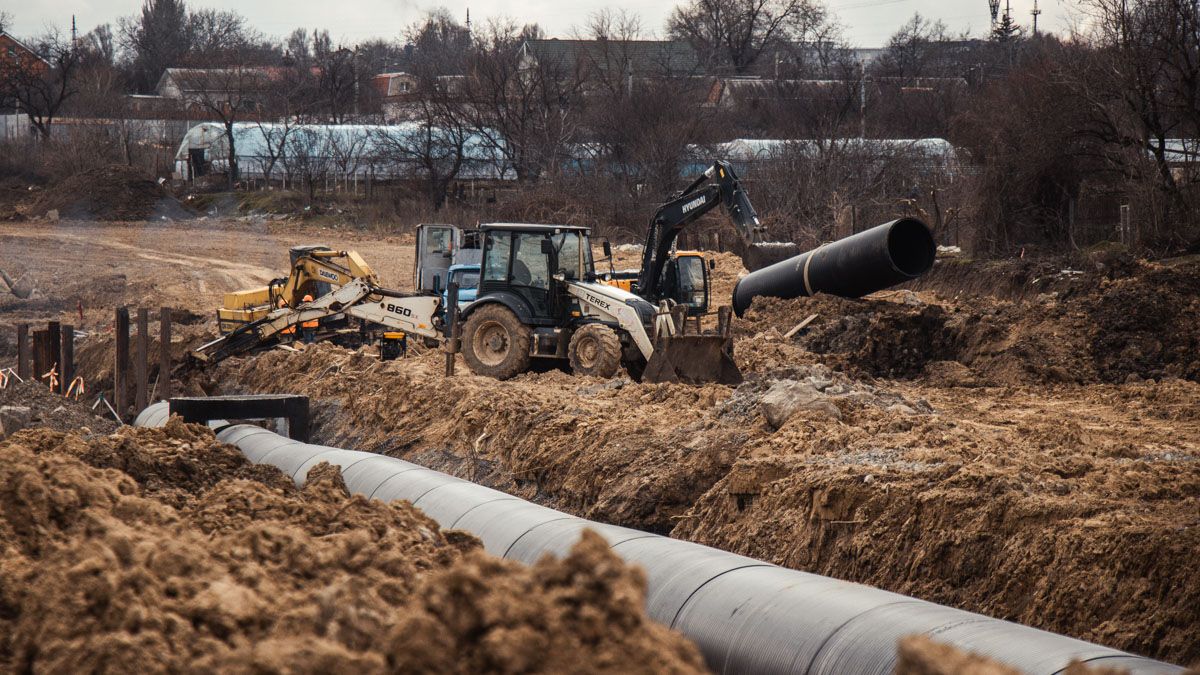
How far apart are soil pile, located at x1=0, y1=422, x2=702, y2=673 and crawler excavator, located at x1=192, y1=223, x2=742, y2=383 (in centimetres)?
923

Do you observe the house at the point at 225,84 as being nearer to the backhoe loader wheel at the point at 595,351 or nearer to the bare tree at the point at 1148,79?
the bare tree at the point at 1148,79

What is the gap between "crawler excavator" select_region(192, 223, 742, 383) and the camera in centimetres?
1432

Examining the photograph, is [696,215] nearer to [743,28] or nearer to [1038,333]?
[1038,333]

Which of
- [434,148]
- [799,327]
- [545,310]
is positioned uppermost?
[434,148]

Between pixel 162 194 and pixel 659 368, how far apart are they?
113 feet

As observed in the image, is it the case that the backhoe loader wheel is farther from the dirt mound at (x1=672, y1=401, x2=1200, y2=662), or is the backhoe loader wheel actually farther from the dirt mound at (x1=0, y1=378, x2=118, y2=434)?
the dirt mound at (x1=0, y1=378, x2=118, y2=434)

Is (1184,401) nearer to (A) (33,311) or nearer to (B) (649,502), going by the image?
(B) (649,502)

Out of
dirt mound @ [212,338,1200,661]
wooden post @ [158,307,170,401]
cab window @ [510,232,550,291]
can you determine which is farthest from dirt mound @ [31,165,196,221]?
dirt mound @ [212,338,1200,661]

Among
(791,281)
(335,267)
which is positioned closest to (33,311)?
(335,267)

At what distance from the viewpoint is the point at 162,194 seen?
143ft

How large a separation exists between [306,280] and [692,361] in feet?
29.7

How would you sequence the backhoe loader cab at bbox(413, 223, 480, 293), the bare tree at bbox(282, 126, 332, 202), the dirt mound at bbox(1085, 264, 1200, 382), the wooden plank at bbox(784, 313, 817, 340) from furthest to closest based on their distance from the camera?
the bare tree at bbox(282, 126, 332, 202), the backhoe loader cab at bbox(413, 223, 480, 293), the wooden plank at bbox(784, 313, 817, 340), the dirt mound at bbox(1085, 264, 1200, 382)

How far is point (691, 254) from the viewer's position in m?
20.0

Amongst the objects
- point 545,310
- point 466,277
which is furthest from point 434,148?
point 545,310
